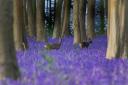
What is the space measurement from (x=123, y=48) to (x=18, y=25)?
19.5 ft

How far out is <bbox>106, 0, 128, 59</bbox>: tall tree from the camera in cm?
1498

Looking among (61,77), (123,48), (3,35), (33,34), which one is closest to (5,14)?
(3,35)

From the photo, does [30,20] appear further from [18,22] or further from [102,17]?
[18,22]

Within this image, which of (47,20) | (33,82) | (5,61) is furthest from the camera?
(47,20)

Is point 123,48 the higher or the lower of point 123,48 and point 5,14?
the lower

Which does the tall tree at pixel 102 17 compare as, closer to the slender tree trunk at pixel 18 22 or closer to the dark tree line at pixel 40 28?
the dark tree line at pixel 40 28

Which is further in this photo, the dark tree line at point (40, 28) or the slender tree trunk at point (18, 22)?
the slender tree trunk at point (18, 22)

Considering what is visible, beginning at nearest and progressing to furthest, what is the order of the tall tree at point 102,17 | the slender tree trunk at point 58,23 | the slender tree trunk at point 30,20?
the slender tree trunk at point 30,20, the slender tree trunk at point 58,23, the tall tree at point 102,17

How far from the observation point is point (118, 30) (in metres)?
15.3

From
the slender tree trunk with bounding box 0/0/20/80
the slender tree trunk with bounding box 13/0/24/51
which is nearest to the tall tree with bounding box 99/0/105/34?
the slender tree trunk with bounding box 13/0/24/51

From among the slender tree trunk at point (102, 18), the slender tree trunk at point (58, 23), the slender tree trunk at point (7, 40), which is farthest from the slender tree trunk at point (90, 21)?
the slender tree trunk at point (7, 40)

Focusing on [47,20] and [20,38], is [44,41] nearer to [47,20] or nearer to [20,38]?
[20,38]

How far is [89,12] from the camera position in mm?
32031

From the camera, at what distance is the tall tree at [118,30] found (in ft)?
49.2
